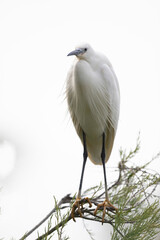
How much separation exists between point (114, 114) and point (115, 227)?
0.90 m

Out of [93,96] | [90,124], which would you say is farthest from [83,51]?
[90,124]

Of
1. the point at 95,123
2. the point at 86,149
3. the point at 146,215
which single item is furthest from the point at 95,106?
the point at 146,215

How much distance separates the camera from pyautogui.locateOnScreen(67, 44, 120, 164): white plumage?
1846mm

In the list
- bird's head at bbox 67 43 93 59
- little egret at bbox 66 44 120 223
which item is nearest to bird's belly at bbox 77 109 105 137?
little egret at bbox 66 44 120 223

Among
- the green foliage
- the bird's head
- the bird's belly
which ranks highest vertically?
the bird's head

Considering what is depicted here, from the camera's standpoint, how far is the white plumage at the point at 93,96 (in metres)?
1.85

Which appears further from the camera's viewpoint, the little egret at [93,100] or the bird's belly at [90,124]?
the bird's belly at [90,124]

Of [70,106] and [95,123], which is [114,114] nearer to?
[95,123]

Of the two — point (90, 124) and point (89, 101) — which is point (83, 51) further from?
point (90, 124)

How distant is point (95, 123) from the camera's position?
203 centimetres

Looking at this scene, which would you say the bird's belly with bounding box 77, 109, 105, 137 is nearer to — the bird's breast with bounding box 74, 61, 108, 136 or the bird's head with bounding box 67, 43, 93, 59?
the bird's breast with bounding box 74, 61, 108, 136

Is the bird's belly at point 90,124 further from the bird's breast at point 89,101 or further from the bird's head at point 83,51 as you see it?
the bird's head at point 83,51

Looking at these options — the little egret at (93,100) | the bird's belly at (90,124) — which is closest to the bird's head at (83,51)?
A: the little egret at (93,100)

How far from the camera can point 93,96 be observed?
75.9 inches
